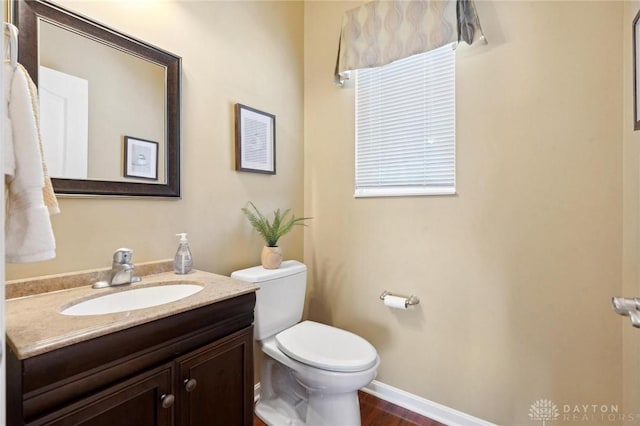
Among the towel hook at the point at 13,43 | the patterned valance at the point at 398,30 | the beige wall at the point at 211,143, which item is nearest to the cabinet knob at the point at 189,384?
the beige wall at the point at 211,143

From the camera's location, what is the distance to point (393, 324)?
1.82 m

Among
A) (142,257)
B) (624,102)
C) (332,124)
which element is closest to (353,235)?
(332,124)

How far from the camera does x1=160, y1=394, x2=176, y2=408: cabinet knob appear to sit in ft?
2.95

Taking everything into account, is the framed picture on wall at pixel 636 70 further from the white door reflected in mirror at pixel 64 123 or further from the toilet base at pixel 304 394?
the white door reflected in mirror at pixel 64 123

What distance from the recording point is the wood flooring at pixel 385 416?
5.41ft

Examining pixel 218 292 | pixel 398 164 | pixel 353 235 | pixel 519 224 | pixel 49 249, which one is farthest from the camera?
pixel 353 235

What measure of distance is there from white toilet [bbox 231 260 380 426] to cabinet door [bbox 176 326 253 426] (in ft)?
1.02

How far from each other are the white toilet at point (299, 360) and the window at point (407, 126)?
0.78 metres

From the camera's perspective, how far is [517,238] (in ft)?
4.77

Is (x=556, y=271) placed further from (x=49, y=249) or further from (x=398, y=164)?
(x=49, y=249)

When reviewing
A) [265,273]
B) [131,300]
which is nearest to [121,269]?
[131,300]

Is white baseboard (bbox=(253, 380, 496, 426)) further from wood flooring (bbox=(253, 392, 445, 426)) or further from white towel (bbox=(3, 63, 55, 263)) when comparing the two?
white towel (bbox=(3, 63, 55, 263))

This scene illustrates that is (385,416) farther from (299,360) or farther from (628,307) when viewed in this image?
(628,307)

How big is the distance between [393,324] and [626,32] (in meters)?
1.72
